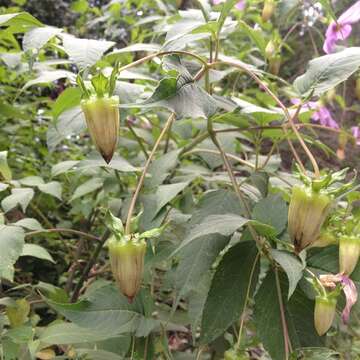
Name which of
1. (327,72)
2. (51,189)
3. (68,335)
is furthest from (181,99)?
(51,189)

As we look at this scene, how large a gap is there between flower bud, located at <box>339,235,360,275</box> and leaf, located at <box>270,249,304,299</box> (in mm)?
47

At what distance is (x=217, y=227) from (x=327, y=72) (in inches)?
7.8

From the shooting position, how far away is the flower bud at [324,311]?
45cm

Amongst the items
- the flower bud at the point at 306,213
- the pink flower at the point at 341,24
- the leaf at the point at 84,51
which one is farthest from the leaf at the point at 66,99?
the pink flower at the point at 341,24

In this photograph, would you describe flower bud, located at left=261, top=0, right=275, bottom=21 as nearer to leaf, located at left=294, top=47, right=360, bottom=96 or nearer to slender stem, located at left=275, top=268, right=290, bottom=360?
leaf, located at left=294, top=47, right=360, bottom=96

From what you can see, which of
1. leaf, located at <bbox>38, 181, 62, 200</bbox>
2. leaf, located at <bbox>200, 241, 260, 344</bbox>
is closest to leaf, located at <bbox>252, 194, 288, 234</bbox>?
leaf, located at <bbox>200, 241, 260, 344</bbox>

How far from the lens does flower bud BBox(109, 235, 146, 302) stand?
→ 0.45 m

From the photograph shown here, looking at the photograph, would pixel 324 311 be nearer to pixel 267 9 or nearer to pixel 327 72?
pixel 327 72

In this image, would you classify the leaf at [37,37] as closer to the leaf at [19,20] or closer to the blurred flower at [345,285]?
the leaf at [19,20]

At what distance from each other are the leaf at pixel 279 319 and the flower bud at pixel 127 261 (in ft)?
0.39

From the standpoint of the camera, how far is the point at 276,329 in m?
Answer: 0.49

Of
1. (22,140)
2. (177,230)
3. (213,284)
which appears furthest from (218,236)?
(22,140)

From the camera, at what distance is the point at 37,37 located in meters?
0.55

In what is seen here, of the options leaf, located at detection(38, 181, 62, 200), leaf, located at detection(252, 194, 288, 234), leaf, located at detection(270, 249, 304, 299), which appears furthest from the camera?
leaf, located at detection(38, 181, 62, 200)
